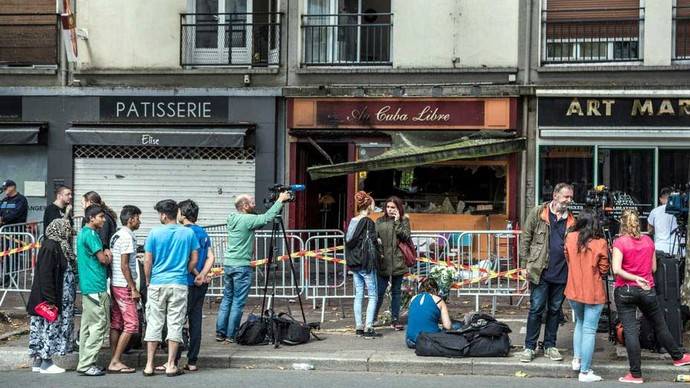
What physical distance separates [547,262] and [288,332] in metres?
3.07

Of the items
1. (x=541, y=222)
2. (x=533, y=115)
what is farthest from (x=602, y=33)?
(x=541, y=222)

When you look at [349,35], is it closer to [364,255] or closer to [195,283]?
[364,255]

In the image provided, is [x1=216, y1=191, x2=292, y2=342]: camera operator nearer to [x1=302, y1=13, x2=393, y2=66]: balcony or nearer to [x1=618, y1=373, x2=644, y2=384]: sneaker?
[x1=618, y1=373, x2=644, y2=384]: sneaker

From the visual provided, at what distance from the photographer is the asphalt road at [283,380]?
29.3 ft

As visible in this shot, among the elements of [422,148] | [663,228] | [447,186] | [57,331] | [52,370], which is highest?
[422,148]

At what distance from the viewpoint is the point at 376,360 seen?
31.6 feet

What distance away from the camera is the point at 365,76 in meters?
17.0

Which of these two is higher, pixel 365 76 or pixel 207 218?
pixel 365 76

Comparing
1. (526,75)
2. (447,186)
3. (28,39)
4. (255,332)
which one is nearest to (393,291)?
(255,332)

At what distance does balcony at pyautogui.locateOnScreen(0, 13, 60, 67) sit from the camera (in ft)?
59.1

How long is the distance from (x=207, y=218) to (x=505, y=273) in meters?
7.26

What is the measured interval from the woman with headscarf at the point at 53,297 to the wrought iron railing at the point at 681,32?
1143cm

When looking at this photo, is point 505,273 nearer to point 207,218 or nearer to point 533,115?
point 533,115

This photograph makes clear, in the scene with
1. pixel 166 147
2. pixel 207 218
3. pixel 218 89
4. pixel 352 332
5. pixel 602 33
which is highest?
pixel 602 33
